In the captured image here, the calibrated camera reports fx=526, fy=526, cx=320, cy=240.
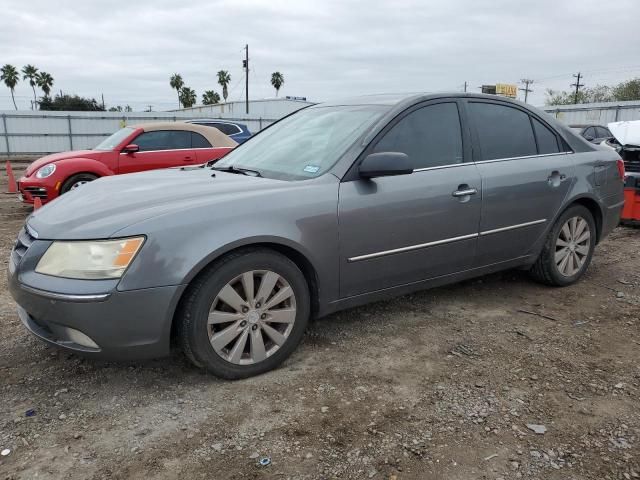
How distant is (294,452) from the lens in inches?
91.7

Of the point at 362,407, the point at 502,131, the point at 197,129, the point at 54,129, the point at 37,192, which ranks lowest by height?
the point at 362,407

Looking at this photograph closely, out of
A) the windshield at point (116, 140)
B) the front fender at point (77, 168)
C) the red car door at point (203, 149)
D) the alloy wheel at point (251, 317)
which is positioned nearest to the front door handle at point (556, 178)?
the alloy wheel at point (251, 317)

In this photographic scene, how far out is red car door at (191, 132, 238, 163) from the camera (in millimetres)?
8852

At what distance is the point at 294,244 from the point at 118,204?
3.22 ft

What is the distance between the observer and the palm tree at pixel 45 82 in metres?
67.2

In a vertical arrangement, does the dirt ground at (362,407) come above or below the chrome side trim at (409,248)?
below

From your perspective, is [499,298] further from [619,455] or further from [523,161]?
[619,455]

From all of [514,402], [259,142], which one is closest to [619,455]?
[514,402]

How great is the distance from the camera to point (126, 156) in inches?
331

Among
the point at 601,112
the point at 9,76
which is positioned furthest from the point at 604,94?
the point at 9,76

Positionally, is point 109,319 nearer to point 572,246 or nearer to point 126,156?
point 572,246

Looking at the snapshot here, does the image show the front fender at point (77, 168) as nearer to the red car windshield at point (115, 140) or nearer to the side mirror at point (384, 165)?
the red car windshield at point (115, 140)

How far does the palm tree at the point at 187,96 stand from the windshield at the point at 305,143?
76.6 metres

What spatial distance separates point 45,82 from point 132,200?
7571 cm
